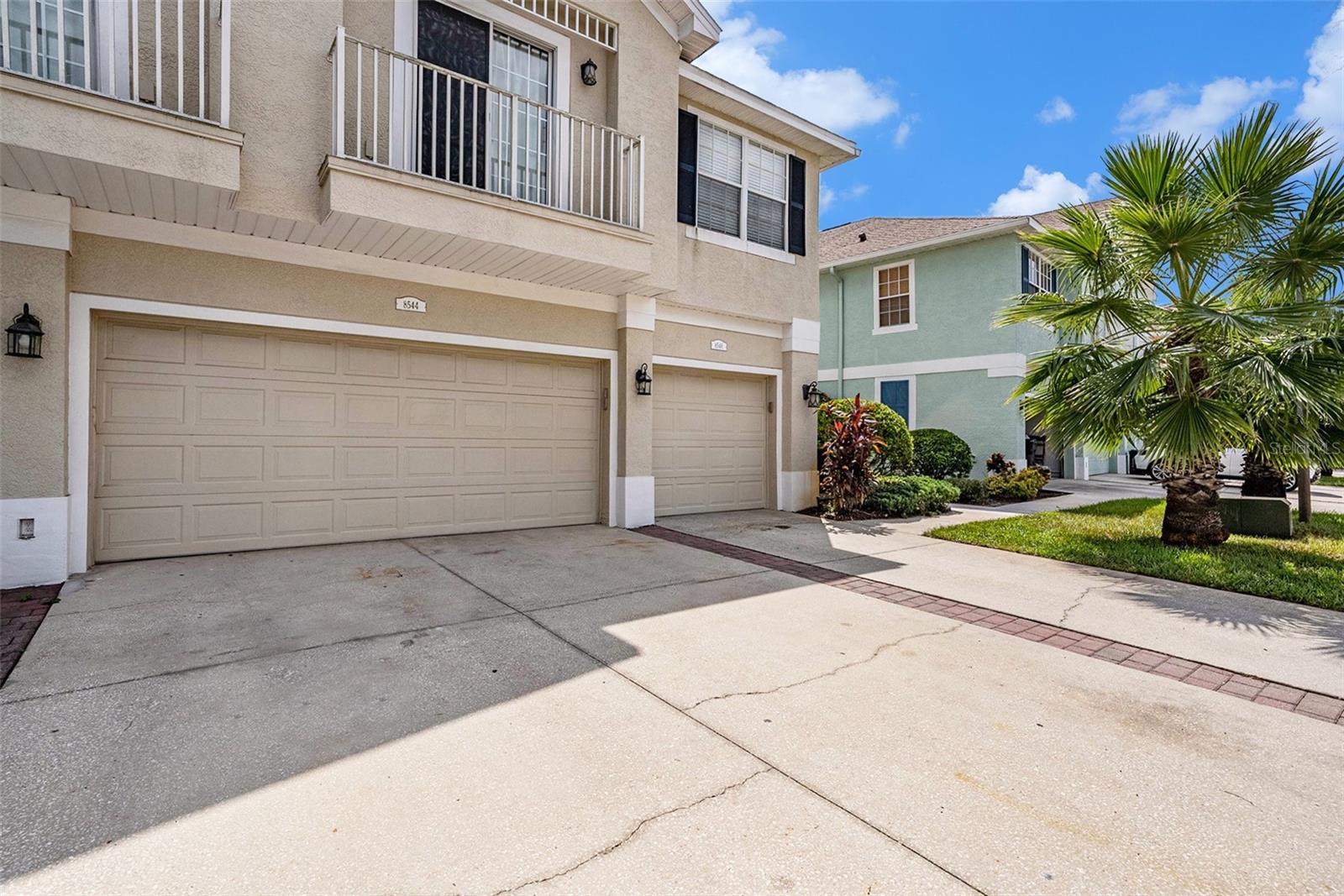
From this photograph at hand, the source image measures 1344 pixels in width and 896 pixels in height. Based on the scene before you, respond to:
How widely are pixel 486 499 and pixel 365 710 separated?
16.2 feet

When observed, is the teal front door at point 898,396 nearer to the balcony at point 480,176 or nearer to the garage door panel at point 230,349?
the balcony at point 480,176

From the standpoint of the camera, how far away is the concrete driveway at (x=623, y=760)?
2.01 m

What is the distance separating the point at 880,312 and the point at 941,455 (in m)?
4.45

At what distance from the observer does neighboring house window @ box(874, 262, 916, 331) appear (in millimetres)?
Result: 15203

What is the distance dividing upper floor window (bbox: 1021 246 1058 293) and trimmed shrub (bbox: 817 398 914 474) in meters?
5.25

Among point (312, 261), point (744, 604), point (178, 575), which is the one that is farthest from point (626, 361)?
point (178, 575)

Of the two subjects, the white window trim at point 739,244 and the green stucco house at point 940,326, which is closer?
the white window trim at point 739,244

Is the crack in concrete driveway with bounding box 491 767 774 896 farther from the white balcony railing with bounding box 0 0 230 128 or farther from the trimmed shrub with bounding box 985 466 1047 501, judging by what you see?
the trimmed shrub with bounding box 985 466 1047 501

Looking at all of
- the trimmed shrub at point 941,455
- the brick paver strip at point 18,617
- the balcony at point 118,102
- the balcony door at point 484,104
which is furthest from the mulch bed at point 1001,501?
the brick paver strip at point 18,617

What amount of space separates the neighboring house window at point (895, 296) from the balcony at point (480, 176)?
9500 mm

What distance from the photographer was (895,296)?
15.5m

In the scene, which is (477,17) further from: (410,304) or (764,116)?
(764,116)

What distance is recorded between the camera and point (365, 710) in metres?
3.06

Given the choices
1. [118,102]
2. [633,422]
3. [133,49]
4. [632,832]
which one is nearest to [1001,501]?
[633,422]
